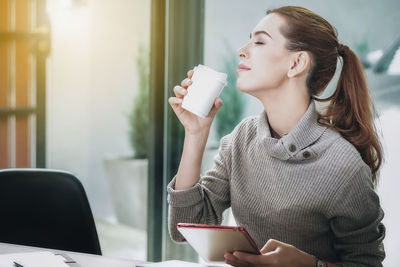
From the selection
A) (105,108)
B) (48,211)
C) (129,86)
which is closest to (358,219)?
(48,211)

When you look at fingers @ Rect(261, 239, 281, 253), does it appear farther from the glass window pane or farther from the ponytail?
the glass window pane

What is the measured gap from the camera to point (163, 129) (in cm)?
263

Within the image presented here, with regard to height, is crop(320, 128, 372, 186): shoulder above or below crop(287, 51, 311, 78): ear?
below

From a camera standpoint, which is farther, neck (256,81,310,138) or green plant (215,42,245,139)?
green plant (215,42,245,139)

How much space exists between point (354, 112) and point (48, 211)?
0.99m

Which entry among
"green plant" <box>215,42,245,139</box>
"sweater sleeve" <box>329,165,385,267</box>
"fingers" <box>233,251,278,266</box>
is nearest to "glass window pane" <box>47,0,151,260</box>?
"green plant" <box>215,42,245,139</box>

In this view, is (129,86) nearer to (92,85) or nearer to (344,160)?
(92,85)

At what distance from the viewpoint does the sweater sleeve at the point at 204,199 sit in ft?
4.99

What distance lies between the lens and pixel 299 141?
1.38m

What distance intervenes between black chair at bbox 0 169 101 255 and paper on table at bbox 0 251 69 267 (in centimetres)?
39

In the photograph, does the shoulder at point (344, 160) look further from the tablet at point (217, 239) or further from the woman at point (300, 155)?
the tablet at point (217, 239)

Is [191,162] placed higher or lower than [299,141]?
lower

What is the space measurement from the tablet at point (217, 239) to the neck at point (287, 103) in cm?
50

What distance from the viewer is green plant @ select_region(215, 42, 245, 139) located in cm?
242
